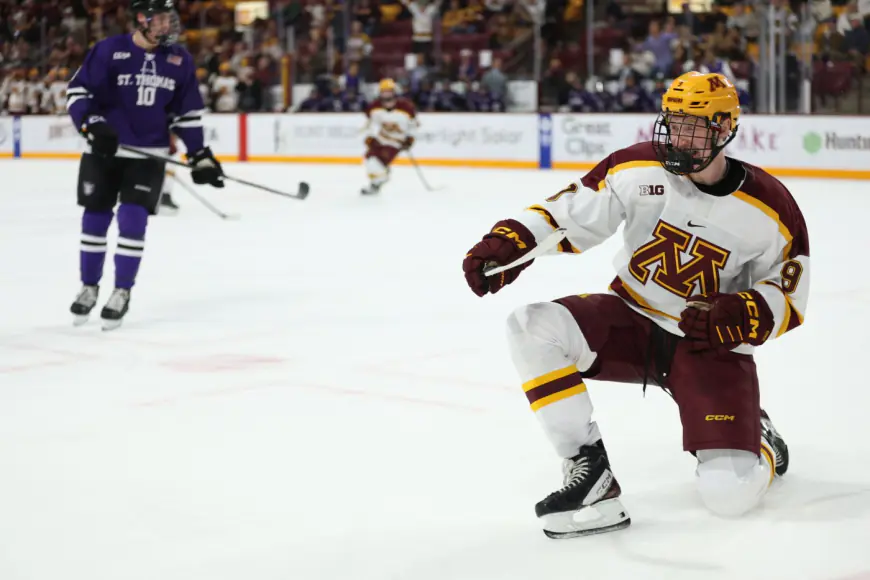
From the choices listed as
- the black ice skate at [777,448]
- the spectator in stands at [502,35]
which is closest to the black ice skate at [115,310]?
the black ice skate at [777,448]

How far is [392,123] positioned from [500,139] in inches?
111

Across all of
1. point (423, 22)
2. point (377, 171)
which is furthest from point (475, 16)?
point (377, 171)

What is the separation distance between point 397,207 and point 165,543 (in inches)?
310

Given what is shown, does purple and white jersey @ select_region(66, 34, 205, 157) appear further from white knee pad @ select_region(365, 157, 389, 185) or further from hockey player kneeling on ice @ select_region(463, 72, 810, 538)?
white knee pad @ select_region(365, 157, 389, 185)

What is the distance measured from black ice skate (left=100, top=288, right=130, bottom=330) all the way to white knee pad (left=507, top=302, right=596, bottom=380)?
257 centimetres

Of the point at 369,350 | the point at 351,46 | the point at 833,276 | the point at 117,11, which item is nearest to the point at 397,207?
the point at 833,276

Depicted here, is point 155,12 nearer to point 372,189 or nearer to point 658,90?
point 372,189

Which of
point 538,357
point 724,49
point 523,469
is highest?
point 724,49

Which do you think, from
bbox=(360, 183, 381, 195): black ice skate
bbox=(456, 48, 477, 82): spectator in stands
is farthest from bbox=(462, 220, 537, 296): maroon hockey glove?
bbox=(456, 48, 477, 82): spectator in stands

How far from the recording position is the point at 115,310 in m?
4.62

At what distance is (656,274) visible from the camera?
8.32ft

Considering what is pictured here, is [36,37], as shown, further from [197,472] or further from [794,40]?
[197,472]

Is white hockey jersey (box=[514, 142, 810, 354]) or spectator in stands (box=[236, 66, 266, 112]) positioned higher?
spectator in stands (box=[236, 66, 266, 112])

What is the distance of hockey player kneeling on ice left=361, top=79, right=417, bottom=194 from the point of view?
1111 cm
